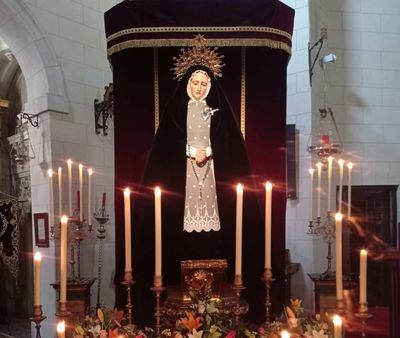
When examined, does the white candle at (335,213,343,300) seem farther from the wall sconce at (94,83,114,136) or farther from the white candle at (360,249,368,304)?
the wall sconce at (94,83,114,136)

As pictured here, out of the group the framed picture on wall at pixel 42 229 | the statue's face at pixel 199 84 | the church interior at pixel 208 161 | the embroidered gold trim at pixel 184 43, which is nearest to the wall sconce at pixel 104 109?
the church interior at pixel 208 161

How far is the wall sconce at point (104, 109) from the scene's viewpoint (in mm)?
3588

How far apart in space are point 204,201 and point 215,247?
249 millimetres

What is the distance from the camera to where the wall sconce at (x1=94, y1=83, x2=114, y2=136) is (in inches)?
141

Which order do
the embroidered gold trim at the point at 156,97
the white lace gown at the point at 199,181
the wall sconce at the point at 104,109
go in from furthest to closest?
the wall sconce at the point at 104,109 < the embroidered gold trim at the point at 156,97 < the white lace gown at the point at 199,181

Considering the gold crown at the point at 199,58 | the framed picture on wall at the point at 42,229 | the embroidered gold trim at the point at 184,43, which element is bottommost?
the framed picture on wall at the point at 42,229

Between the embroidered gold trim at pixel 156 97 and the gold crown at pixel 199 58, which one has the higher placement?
the gold crown at pixel 199 58

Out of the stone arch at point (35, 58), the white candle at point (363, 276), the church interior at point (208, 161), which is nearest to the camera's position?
the white candle at point (363, 276)

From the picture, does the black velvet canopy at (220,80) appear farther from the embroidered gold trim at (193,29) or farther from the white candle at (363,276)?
the white candle at (363,276)

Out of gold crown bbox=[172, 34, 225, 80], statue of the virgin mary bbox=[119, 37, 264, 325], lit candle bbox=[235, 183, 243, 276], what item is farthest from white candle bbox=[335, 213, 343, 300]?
gold crown bbox=[172, 34, 225, 80]

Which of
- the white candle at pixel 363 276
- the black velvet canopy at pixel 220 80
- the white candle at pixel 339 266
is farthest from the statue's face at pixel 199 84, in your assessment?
the white candle at pixel 363 276

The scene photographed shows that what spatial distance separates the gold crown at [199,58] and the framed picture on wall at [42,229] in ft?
5.58

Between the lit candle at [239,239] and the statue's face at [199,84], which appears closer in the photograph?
the lit candle at [239,239]

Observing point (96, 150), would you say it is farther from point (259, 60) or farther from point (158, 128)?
point (259, 60)
